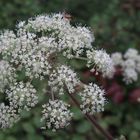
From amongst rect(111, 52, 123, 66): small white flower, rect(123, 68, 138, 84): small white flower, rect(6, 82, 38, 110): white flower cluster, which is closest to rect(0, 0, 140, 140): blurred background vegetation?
rect(123, 68, 138, 84): small white flower

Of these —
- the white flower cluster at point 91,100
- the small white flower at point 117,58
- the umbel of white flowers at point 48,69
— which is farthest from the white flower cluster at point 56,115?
the small white flower at point 117,58

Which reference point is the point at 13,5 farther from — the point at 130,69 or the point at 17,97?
the point at 17,97

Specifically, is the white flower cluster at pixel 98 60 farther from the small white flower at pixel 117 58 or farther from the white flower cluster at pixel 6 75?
the small white flower at pixel 117 58

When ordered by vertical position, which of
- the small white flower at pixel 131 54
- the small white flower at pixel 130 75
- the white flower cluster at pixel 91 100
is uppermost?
the small white flower at pixel 131 54

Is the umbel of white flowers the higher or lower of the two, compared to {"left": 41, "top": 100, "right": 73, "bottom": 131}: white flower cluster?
higher

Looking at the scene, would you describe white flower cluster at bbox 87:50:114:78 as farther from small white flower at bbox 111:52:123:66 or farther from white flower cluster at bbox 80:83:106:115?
small white flower at bbox 111:52:123:66
